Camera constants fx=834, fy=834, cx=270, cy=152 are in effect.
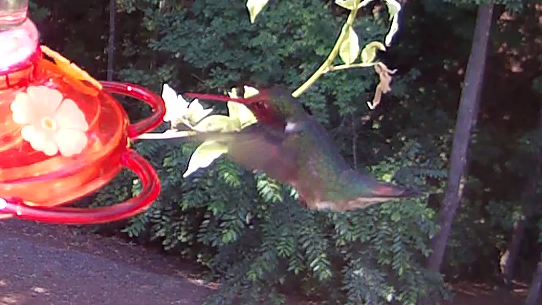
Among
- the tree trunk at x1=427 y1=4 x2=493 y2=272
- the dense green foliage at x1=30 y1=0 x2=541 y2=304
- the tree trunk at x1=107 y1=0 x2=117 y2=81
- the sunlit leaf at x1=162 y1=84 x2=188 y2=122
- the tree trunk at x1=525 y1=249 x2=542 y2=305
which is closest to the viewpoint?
the sunlit leaf at x1=162 y1=84 x2=188 y2=122

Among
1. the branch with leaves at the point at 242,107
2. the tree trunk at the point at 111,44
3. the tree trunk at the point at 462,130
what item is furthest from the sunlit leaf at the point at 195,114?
the tree trunk at the point at 111,44

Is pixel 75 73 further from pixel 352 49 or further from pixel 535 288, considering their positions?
pixel 535 288

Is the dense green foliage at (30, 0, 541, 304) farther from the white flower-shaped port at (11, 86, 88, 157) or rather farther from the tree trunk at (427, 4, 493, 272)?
the white flower-shaped port at (11, 86, 88, 157)

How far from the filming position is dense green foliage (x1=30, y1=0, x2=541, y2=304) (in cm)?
403

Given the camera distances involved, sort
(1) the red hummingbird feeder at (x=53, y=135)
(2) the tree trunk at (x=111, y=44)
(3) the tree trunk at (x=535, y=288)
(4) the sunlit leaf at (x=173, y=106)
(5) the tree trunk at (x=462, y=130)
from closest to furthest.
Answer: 1. (1) the red hummingbird feeder at (x=53, y=135)
2. (4) the sunlit leaf at (x=173, y=106)
3. (5) the tree trunk at (x=462, y=130)
4. (3) the tree trunk at (x=535, y=288)
5. (2) the tree trunk at (x=111, y=44)

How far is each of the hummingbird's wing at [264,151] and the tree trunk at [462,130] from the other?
3450mm

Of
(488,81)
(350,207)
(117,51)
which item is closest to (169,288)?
(117,51)

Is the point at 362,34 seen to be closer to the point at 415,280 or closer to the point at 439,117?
the point at 439,117

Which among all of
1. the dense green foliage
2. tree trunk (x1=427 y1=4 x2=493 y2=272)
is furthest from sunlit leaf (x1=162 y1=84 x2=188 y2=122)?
tree trunk (x1=427 y1=4 x2=493 y2=272)

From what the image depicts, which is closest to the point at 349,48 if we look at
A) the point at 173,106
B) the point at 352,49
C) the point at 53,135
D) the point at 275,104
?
the point at 352,49

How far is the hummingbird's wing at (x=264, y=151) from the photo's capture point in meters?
0.86

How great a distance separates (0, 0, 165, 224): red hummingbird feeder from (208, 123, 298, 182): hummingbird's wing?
13cm

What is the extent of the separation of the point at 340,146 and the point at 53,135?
3.33 m

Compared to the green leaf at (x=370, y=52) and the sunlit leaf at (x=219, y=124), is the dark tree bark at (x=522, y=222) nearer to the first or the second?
the green leaf at (x=370, y=52)
